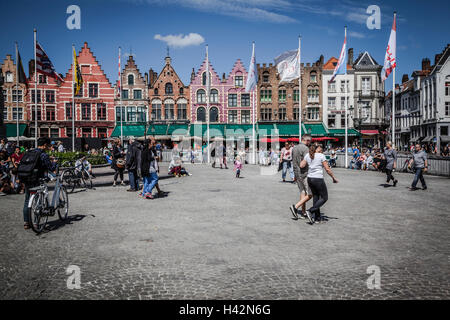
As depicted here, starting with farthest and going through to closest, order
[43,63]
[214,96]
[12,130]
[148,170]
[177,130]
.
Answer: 1. [214,96]
2. [12,130]
3. [177,130]
4. [43,63]
5. [148,170]

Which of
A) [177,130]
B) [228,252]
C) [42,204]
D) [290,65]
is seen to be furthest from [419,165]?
[177,130]

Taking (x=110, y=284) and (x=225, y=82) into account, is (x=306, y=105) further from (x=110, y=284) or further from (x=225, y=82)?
(x=110, y=284)

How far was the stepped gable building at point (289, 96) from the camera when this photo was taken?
47.8 m

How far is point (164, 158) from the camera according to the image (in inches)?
1307

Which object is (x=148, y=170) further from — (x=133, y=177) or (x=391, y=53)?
(x=391, y=53)

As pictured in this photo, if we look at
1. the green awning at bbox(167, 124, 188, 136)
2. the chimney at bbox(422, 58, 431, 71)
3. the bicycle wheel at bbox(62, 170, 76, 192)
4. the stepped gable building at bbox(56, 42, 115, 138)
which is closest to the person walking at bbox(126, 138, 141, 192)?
the bicycle wheel at bbox(62, 170, 76, 192)

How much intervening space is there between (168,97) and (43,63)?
26.1m

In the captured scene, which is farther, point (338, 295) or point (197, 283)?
point (197, 283)

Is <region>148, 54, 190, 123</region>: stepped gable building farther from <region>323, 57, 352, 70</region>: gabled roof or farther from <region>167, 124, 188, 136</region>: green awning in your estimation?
<region>323, 57, 352, 70</region>: gabled roof

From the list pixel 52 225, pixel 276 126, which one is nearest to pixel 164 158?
pixel 276 126

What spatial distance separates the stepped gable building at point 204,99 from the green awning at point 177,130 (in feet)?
5.68

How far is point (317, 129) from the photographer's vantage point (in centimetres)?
4634

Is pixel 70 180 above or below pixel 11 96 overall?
below
